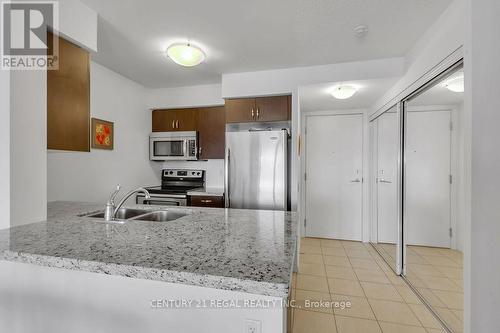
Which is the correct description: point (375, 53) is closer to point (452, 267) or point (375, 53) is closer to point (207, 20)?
point (207, 20)

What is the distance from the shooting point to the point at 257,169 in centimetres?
283

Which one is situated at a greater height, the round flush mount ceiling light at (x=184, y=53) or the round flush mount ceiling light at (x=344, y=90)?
the round flush mount ceiling light at (x=184, y=53)

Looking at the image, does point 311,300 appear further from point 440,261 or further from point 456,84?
point 456,84

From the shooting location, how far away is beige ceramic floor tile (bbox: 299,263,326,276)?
2750 millimetres

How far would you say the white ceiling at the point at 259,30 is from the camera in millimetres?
1745

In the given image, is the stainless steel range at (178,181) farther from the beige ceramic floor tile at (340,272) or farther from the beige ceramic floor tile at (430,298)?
the beige ceramic floor tile at (430,298)

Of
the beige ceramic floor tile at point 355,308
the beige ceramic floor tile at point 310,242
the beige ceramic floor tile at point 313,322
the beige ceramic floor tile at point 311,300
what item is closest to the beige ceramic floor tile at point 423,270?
the beige ceramic floor tile at point 355,308

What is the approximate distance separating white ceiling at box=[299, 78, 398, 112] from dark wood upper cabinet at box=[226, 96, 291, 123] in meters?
0.31

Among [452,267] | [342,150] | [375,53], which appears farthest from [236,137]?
[452,267]

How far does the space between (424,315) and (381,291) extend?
1.30ft

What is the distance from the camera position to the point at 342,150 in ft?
Answer: 13.0

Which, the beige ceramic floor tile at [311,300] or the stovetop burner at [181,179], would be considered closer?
the beige ceramic floor tile at [311,300]

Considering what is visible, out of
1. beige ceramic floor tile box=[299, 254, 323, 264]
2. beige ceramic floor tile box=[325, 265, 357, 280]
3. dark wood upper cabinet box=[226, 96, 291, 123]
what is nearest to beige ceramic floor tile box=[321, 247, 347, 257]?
beige ceramic floor tile box=[299, 254, 323, 264]

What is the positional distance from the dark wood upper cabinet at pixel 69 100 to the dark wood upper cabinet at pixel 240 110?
1.65 m
